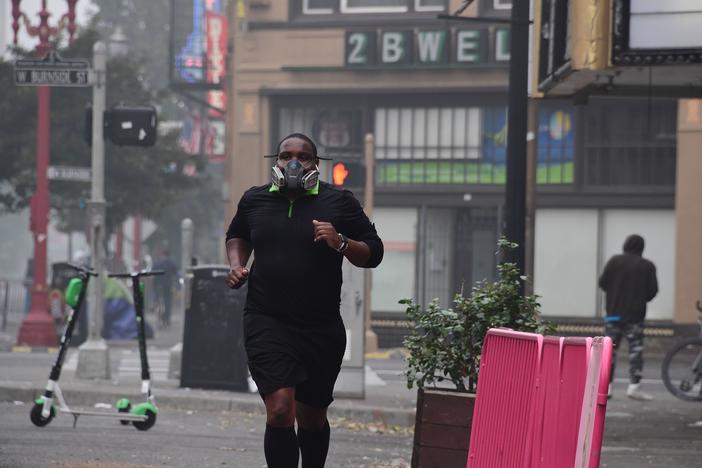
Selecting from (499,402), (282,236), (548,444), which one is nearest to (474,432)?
(499,402)

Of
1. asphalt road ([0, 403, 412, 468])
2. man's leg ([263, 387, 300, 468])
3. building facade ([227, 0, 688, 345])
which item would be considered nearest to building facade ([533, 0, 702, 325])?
asphalt road ([0, 403, 412, 468])

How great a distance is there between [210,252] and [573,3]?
179 feet

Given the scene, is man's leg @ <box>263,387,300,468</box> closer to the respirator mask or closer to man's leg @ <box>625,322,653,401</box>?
the respirator mask

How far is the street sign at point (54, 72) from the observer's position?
15.5m

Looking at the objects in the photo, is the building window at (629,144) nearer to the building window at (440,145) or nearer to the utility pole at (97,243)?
the building window at (440,145)

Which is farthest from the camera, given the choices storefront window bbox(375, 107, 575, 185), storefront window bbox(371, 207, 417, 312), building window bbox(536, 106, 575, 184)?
storefront window bbox(371, 207, 417, 312)

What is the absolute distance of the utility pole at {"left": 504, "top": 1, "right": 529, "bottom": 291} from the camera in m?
11.3

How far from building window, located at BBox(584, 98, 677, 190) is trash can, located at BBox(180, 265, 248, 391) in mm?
11124

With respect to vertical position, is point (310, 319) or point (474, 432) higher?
point (310, 319)

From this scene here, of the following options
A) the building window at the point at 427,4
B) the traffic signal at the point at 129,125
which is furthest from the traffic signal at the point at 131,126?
the building window at the point at 427,4

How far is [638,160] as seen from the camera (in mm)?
24109

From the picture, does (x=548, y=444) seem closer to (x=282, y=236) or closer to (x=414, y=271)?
(x=282, y=236)

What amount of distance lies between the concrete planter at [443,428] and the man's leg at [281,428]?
5.67 feet

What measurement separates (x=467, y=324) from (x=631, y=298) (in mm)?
7119
